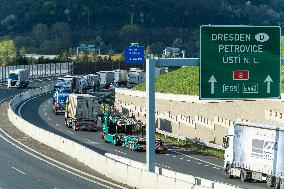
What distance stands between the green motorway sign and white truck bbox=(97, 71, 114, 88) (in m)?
109

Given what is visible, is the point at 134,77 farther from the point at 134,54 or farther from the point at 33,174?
the point at 33,174

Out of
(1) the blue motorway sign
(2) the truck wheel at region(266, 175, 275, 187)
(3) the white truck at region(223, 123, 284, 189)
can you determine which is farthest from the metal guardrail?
(2) the truck wheel at region(266, 175, 275, 187)

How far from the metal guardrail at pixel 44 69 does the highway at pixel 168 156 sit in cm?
6602

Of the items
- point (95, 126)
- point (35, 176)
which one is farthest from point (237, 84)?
point (95, 126)

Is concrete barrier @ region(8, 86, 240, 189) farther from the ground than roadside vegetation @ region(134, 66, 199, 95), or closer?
closer

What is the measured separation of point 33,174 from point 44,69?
132 metres

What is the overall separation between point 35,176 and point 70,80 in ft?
250

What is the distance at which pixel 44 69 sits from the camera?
17925 centimetres

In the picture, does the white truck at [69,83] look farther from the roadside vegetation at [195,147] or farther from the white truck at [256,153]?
the white truck at [256,153]

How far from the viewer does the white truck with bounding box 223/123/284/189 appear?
44.3 metres

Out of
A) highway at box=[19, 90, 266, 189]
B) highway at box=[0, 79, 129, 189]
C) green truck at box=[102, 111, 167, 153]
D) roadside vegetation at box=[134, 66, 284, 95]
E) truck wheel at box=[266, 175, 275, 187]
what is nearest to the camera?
highway at box=[0, 79, 129, 189]

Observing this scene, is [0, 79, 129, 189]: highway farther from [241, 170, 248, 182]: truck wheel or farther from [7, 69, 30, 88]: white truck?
[7, 69, 30, 88]: white truck

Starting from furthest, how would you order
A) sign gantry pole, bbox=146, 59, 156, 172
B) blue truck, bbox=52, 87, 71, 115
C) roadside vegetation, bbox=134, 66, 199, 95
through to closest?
blue truck, bbox=52, 87, 71, 115
roadside vegetation, bbox=134, 66, 199, 95
sign gantry pole, bbox=146, 59, 156, 172

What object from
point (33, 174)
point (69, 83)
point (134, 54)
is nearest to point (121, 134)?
point (33, 174)
